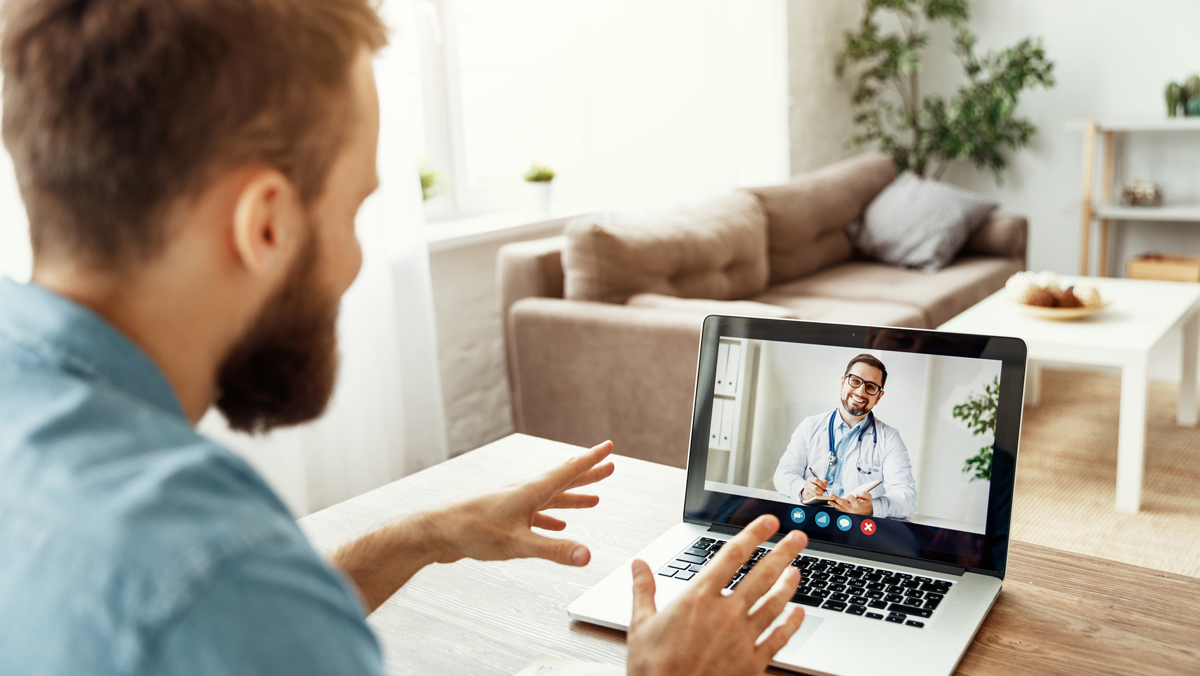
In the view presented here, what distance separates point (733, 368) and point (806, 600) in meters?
0.25

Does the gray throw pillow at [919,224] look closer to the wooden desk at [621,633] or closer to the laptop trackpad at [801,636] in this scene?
the wooden desk at [621,633]

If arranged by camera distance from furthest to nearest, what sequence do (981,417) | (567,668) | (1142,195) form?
(1142,195) → (981,417) → (567,668)

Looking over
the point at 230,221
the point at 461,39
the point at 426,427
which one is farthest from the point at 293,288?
the point at 461,39

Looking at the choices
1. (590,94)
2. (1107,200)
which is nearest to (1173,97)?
(1107,200)

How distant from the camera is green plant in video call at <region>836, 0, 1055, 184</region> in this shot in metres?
4.61

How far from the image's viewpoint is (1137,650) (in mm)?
764

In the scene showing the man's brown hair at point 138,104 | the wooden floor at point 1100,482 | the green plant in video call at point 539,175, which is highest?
the man's brown hair at point 138,104

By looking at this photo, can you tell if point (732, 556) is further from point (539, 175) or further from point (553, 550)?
point (539, 175)

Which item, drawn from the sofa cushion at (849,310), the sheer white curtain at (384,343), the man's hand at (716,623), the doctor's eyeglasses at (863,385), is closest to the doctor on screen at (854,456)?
the doctor's eyeglasses at (863,385)

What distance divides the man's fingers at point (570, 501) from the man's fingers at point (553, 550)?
60 mm

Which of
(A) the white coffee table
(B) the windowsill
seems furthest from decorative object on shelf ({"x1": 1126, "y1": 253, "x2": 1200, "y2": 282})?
(B) the windowsill

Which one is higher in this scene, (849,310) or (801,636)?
(801,636)

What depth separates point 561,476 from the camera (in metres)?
0.89

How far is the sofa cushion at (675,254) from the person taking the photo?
2.71m
